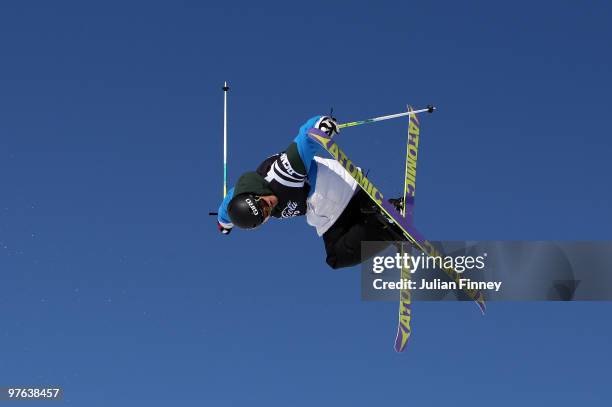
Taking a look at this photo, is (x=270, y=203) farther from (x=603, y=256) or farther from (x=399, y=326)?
(x=603, y=256)

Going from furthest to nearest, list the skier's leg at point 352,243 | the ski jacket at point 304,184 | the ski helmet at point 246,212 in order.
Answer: the skier's leg at point 352,243
the ski jacket at point 304,184
the ski helmet at point 246,212

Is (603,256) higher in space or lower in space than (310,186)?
lower

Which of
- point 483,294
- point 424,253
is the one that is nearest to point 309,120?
point 424,253

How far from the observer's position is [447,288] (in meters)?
11.2

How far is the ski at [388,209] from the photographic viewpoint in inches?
406

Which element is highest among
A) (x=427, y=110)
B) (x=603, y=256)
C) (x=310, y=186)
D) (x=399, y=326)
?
(x=427, y=110)

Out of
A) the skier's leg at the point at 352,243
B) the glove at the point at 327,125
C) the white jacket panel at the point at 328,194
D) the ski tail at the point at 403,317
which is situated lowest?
the ski tail at the point at 403,317

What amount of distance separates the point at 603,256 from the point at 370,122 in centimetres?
368

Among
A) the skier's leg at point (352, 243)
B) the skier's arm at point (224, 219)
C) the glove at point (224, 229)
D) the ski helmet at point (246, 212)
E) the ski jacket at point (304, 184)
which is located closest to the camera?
the ski helmet at point (246, 212)

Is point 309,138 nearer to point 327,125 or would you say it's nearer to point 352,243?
point 327,125

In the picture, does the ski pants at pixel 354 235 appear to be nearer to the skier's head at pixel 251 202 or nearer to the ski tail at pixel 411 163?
the ski tail at pixel 411 163

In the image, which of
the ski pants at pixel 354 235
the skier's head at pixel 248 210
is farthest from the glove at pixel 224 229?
the ski pants at pixel 354 235

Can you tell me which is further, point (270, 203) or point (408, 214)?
point (408, 214)

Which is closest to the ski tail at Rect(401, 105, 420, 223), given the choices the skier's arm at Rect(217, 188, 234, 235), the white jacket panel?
the white jacket panel
